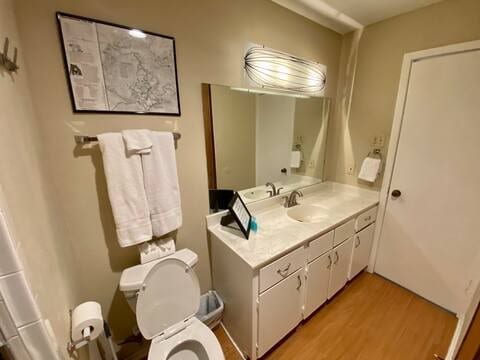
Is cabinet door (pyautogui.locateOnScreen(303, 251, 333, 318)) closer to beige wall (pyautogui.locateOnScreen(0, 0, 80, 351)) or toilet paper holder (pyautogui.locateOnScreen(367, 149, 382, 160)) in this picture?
toilet paper holder (pyautogui.locateOnScreen(367, 149, 382, 160))

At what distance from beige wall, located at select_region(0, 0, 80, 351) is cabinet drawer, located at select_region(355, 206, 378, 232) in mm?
1953

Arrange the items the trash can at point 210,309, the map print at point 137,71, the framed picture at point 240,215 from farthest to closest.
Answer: the trash can at point 210,309 < the framed picture at point 240,215 < the map print at point 137,71

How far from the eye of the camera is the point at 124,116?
3.67 feet

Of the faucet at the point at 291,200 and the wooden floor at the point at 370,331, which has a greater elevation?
the faucet at the point at 291,200

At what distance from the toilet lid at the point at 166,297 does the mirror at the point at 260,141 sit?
0.52 metres

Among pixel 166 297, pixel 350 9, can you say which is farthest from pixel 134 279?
pixel 350 9

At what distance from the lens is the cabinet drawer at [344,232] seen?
1603 millimetres

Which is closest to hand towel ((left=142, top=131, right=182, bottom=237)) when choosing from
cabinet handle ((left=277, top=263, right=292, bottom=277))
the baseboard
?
cabinet handle ((left=277, top=263, right=292, bottom=277))

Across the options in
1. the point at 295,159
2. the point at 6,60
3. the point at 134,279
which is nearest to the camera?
the point at 6,60

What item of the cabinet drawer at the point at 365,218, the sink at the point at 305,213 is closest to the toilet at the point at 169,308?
the sink at the point at 305,213

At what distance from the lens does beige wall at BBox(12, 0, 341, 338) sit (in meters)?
0.92

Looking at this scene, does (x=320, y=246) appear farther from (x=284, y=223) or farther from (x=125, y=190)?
(x=125, y=190)

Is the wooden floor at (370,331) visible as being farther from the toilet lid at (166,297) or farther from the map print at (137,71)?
the map print at (137,71)

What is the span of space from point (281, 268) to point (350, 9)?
1.98 m
